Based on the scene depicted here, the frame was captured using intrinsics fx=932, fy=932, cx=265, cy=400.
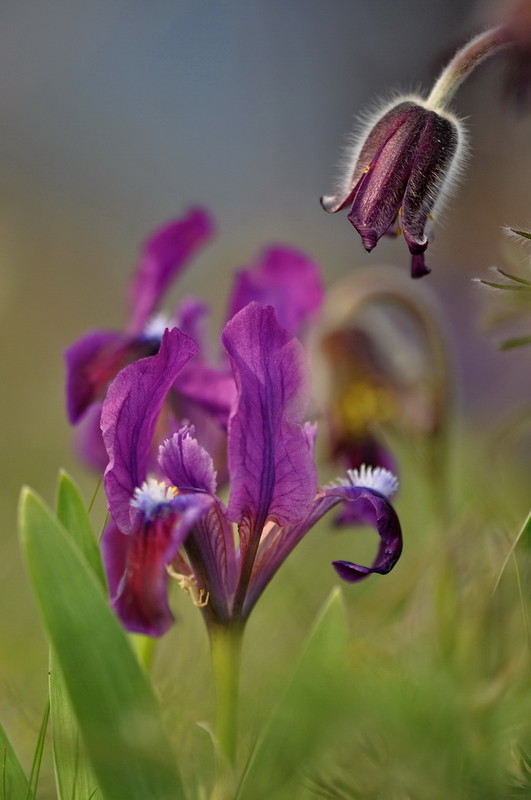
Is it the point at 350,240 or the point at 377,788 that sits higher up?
the point at 350,240

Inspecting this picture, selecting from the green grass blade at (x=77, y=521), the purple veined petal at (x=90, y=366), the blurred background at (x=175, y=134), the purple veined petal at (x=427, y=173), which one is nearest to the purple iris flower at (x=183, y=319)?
the purple veined petal at (x=90, y=366)

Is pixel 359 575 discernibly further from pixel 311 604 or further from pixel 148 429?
pixel 311 604

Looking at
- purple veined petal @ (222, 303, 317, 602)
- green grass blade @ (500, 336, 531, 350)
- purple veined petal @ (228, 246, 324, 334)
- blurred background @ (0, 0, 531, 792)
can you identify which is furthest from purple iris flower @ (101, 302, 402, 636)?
blurred background @ (0, 0, 531, 792)

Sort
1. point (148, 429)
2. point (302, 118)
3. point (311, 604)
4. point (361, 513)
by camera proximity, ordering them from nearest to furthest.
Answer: point (148, 429)
point (361, 513)
point (311, 604)
point (302, 118)

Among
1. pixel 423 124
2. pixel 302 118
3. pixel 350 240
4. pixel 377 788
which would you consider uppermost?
pixel 302 118

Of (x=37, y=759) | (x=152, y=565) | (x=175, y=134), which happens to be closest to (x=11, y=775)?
(x=37, y=759)

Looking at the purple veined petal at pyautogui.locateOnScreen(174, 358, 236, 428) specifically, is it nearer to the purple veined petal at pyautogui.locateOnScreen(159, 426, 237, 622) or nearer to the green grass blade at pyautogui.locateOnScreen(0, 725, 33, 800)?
the purple veined petal at pyautogui.locateOnScreen(159, 426, 237, 622)

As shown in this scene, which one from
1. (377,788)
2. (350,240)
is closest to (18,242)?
(350,240)
